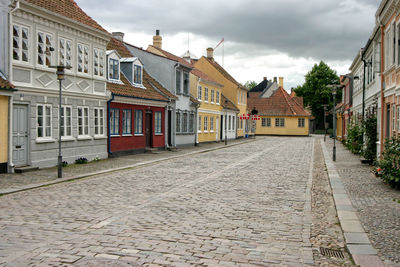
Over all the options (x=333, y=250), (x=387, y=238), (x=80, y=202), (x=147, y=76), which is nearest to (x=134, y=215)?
(x=80, y=202)

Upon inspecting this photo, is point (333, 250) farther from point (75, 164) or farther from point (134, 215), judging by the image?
point (75, 164)

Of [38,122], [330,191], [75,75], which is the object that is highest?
[75,75]

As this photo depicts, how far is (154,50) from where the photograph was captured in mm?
35062

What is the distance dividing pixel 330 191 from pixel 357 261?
21.3 ft

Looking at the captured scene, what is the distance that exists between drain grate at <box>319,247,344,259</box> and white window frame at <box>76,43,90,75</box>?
15207 millimetres

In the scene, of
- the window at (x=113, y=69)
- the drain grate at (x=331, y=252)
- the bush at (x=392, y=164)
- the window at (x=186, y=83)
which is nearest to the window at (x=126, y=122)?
the window at (x=113, y=69)

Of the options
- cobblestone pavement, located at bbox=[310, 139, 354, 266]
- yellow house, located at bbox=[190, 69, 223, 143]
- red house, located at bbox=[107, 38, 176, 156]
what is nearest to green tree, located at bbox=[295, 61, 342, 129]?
yellow house, located at bbox=[190, 69, 223, 143]

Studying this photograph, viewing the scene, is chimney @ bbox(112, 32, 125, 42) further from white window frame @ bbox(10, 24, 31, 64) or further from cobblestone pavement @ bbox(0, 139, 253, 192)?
white window frame @ bbox(10, 24, 31, 64)

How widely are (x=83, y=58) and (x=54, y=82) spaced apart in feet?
8.06

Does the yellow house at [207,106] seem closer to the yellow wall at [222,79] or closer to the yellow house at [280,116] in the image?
the yellow wall at [222,79]

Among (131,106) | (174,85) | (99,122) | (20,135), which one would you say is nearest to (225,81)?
(174,85)

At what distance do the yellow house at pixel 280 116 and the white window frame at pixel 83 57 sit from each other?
152ft

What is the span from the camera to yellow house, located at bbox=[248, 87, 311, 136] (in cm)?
6234

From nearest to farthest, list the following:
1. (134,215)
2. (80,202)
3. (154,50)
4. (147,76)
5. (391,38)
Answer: (134,215) < (80,202) < (391,38) < (147,76) < (154,50)
